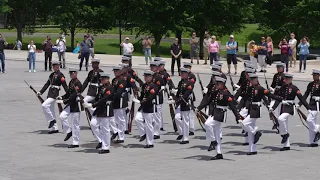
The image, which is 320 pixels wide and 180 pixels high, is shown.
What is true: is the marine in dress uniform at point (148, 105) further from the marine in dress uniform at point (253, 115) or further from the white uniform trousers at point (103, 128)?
the marine in dress uniform at point (253, 115)

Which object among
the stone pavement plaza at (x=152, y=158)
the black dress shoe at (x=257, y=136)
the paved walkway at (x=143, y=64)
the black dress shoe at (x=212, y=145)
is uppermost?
the paved walkway at (x=143, y=64)

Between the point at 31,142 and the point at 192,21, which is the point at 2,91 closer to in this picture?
the point at 31,142

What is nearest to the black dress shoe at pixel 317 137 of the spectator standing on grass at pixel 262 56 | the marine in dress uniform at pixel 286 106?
the marine in dress uniform at pixel 286 106

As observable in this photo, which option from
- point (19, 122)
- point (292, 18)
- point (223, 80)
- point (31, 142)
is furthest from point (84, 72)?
point (292, 18)

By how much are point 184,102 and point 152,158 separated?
96.4 inches

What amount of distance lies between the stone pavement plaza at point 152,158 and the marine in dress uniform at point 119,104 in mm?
378

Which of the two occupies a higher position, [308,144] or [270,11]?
[270,11]

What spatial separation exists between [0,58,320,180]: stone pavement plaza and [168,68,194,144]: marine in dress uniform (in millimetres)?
409

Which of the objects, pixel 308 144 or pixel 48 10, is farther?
pixel 48 10

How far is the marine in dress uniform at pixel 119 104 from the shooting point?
19828 mm

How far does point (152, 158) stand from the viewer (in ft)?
59.7

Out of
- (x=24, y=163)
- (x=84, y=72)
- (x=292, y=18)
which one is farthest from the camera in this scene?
(x=292, y=18)

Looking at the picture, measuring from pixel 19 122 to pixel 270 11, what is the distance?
143 ft

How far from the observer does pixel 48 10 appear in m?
64.4
